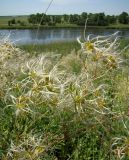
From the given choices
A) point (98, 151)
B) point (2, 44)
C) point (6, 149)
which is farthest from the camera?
point (98, 151)

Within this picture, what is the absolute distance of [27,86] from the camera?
9.85 ft

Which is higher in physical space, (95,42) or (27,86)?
(95,42)

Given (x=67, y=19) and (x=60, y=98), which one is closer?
(x=60, y=98)

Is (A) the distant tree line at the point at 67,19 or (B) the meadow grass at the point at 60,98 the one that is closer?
(B) the meadow grass at the point at 60,98

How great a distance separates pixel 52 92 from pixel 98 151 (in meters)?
1.19

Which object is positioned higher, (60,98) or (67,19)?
(67,19)

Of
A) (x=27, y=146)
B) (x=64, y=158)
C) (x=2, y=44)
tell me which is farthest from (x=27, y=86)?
(x=64, y=158)

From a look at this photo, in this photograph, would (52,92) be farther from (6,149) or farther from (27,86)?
(6,149)

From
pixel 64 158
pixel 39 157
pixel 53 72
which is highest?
pixel 53 72

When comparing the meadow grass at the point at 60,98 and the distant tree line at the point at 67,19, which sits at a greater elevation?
the distant tree line at the point at 67,19

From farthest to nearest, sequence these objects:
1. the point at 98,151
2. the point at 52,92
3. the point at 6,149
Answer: the point at 98,151, the point at 6,149, the point at 52,92

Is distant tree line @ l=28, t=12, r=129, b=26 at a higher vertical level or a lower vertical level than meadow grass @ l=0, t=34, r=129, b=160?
higher

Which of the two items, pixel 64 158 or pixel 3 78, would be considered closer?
pixel 3 78

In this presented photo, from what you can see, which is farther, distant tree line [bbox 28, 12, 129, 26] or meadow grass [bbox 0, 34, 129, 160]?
distant tree line [bbox 28, 12, 129, 26]
